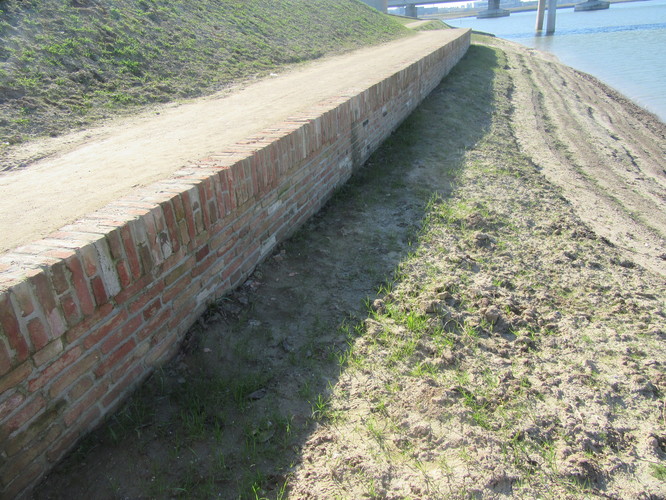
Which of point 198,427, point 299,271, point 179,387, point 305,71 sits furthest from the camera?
point 305,71

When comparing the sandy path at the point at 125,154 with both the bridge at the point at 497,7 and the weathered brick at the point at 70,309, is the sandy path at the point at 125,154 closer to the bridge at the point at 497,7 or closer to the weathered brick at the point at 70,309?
the weathered brick at the point at 70,309

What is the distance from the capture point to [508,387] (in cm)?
256

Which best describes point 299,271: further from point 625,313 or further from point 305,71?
point 305,71

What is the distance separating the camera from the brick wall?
69.4 inches

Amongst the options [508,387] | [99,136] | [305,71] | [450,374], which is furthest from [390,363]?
[305,71]

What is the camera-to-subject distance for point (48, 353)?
185 cm

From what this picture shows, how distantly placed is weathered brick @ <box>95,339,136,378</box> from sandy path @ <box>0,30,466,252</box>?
71 centimetres

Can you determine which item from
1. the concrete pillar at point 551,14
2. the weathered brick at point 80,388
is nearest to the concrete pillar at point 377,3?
the concrete pillar at point 551,14

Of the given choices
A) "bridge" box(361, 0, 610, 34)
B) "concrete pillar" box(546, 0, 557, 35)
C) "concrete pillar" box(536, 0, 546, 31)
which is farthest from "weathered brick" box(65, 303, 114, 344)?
"concrete pillar" box(536, 0, 546, 31)

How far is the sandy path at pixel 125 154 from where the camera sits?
276 centimetres

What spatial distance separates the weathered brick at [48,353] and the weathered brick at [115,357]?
27 cm

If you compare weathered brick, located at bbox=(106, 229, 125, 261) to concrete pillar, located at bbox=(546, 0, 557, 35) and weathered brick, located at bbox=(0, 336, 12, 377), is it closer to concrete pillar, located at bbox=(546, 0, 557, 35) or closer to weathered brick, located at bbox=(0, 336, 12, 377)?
weathered brick, located at bbox=(0, 336, 12, 377)

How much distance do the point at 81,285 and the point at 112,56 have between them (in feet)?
23.5

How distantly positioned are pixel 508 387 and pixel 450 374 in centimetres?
31
